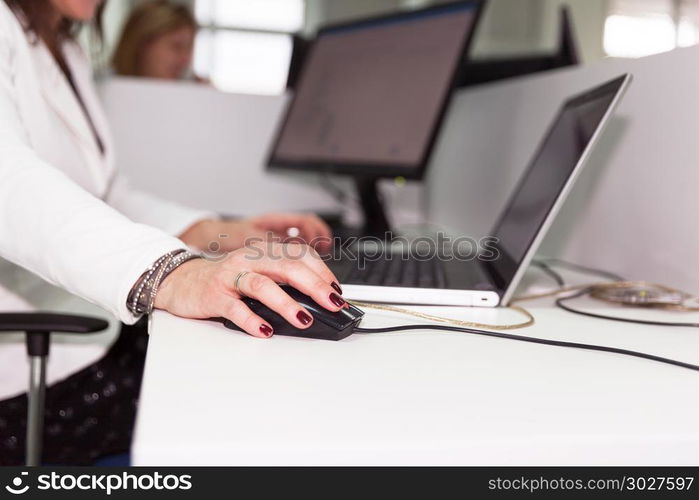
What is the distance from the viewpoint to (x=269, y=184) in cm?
173

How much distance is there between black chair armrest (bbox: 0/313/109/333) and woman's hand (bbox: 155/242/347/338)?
9.4 inches

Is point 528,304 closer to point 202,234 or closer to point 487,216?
point 202,234

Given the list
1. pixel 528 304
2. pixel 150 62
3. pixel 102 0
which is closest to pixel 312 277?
pixel 528 304

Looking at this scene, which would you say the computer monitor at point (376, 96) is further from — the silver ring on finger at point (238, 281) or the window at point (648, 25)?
the window at point (648, 25)

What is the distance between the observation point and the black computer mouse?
0.54 m

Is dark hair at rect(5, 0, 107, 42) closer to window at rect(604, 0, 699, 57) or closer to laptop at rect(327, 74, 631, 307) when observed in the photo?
laptop at rect(327, 74, 631, 307)

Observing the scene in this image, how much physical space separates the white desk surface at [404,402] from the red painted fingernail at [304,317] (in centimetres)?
2

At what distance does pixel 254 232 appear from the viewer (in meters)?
1.19

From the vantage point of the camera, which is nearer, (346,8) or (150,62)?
(150,62)

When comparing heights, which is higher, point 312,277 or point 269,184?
point 269,184

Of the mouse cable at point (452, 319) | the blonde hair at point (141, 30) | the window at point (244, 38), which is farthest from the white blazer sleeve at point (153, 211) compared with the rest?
the window at point (244, 38)

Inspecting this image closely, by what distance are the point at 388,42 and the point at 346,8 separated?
5.14 metres

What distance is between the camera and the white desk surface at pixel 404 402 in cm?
35

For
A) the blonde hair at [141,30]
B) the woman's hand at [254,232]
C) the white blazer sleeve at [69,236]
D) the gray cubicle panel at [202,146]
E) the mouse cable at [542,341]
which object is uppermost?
the blonde hair at [141,30]
